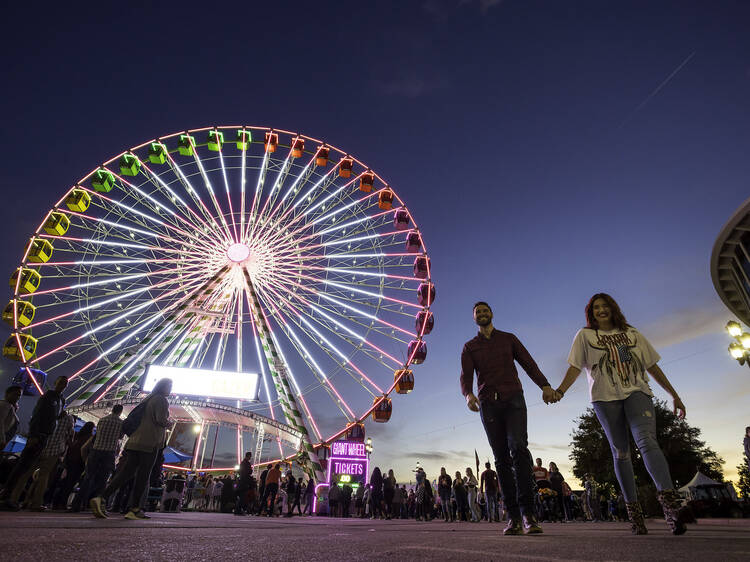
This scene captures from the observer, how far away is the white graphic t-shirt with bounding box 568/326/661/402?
382cm

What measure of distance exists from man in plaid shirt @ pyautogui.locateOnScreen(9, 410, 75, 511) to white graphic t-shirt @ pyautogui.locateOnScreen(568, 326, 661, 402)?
25.9 ft

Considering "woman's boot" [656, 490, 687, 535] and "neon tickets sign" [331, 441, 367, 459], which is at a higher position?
"neon tickets sign" [331, 441, 367, 459]

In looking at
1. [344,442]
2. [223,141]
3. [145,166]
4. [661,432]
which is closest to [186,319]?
[145,166]

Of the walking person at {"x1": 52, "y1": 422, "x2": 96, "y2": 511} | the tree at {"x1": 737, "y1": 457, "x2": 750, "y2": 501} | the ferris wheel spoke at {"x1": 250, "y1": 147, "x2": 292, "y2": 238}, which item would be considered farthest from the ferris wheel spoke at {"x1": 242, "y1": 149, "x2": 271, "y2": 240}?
the tree at {"x1": 737, "y1": 457, "x2": 750, "y2": 501}

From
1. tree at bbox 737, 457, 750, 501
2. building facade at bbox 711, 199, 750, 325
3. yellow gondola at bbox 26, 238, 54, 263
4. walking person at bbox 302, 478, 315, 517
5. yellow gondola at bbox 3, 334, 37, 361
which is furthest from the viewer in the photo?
tree at bbox 737, 457, 750, 501

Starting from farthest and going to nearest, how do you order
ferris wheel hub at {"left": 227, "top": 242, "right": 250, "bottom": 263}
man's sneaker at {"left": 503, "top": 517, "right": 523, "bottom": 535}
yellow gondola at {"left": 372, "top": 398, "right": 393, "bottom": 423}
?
yellow gondola at {"left": 372, "top": 398, "right": 393, "bottom": 423} < ferris wheel hub at {"left": 227, "top": 242, "right": 250, "bottom": 263} < man's sneaker at {"left": 503, "top": 517, "right": 523, "bottom": 535}

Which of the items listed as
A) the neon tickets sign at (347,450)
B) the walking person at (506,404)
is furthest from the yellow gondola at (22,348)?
the walking person at (506,404)

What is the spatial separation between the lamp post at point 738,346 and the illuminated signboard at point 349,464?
19.0 m

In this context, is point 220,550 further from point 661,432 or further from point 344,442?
point 661,432

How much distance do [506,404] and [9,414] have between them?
277 inches

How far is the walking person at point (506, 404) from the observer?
3.88 meters

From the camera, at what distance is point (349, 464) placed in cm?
2633

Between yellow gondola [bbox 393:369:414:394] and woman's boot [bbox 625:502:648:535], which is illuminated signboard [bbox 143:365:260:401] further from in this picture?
woman's boot [bbox 625:502:648:535]

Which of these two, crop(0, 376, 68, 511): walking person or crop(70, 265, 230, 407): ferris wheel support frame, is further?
crop(70, 265, 230, 407): ferris wheel support frame
